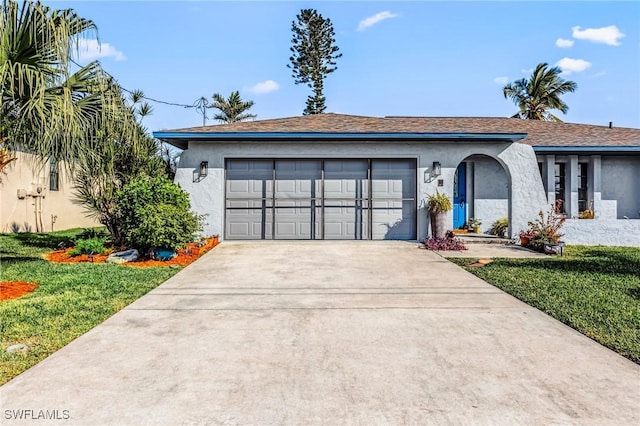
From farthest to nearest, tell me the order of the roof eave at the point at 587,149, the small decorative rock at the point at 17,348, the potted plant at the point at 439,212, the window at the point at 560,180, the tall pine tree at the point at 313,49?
1. the tall pine tree at the point at 313,49
2. the window at the point at 560,180
3. the roof eave at the point at 587,149
4. the potted plant at the point at 439,212
5. the small decorative rock at the point at 17,348

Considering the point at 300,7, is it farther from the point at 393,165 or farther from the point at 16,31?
the point at 16,31

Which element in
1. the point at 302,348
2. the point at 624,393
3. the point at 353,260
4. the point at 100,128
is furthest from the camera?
the point at 353,260

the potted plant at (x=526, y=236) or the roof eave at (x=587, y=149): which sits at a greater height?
the roof eave at (x=587, y=149)

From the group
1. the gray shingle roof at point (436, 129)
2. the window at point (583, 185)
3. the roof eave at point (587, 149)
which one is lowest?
the window at point (583, 185)

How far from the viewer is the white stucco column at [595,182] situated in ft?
44.0

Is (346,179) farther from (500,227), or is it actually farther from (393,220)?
(500,227)

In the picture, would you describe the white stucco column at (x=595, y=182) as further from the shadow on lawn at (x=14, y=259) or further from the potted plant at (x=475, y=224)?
the shadow on lawn at (x=14, y=259)

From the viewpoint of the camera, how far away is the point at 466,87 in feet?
61.2

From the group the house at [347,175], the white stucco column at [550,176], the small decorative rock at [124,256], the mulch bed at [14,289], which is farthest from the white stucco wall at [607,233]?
the mulch bed at [14,289]

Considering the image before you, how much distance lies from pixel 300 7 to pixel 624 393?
3049cm

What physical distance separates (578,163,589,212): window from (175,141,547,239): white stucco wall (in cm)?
282

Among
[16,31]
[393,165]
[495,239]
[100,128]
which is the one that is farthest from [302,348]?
[495,239]

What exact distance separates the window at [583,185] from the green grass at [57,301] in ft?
40.9

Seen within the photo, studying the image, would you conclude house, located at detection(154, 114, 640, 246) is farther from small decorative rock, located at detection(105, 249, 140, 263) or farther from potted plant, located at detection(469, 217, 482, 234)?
small decorative rock, located at detection(105, 249, 140, 263)
